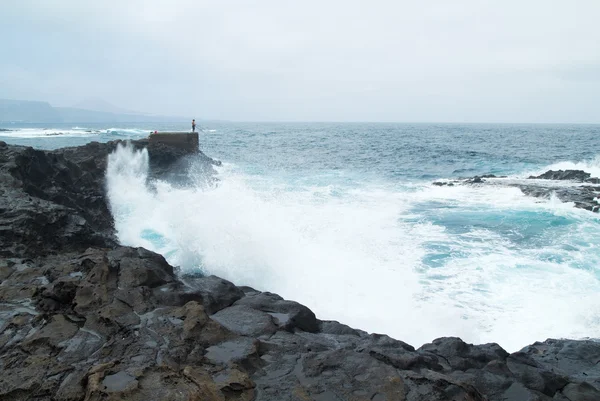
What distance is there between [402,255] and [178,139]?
17.3 meters

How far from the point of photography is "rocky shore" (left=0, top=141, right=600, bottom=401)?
11.5 feet

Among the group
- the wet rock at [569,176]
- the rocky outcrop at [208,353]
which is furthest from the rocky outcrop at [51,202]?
the wet rock at [569,176]

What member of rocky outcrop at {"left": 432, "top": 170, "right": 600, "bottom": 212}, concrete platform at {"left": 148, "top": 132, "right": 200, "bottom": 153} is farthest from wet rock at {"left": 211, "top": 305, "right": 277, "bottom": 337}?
concrete platform at {"left": 148, "top": 132, "right": 200, "bottom": 153}

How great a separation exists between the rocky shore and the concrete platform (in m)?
16.9

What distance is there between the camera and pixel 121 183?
1580 centimetres

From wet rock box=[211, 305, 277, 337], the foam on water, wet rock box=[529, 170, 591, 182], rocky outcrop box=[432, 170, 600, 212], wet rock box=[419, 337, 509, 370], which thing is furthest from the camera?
wet rock box=[529, 170, 591, 182]

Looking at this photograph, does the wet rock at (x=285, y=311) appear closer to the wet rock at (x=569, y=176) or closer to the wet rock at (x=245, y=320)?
the wet rock at (x=245, y=320)

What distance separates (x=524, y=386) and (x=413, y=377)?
1.39 m

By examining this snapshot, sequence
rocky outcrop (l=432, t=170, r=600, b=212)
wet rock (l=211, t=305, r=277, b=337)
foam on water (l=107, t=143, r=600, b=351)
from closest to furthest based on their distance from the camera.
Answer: wet rock (l=211, t=305, r=277, b=337) → foam on water (l=107, t=143, r=600, b=351) → rocky outcrop (l=432, t=170, r=600, b=212)

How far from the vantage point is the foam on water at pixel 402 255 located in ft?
22.7

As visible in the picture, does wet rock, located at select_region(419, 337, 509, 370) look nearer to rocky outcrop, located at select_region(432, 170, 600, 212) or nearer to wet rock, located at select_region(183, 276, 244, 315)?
wet rock, located at select_region(183, 276, 244, 315)

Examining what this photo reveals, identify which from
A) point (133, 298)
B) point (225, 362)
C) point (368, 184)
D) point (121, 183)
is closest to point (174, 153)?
point (121, 183)

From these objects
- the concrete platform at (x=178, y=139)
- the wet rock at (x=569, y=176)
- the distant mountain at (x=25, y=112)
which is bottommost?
the wet rock at (x=569, y=176)

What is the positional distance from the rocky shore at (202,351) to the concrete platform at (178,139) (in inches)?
665
